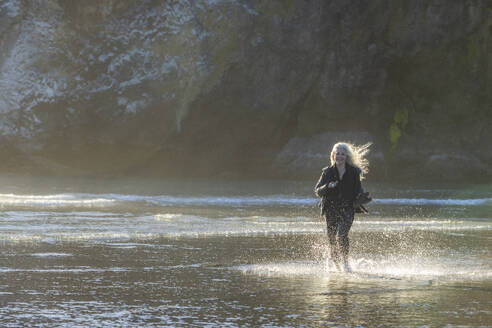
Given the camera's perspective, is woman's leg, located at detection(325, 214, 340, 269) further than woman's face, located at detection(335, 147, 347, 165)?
No

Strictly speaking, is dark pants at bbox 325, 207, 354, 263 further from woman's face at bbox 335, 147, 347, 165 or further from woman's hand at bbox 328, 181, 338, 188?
woman's face at bbox 335, 147, 347, 165

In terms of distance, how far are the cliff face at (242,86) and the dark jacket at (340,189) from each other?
21.7m

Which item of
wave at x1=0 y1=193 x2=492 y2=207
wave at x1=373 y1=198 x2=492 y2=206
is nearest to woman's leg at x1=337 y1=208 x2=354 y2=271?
wave at x1=0 y1=193 x2=492 y2=207

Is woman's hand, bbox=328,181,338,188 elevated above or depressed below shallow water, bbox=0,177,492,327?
above

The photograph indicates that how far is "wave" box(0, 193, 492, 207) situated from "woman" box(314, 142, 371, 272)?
9.49 meters

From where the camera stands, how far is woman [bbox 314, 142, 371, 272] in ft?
28.3

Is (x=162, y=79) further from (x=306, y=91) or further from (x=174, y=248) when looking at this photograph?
(x=174, y=248)

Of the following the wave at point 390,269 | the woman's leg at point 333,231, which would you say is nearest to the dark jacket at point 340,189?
the woman's leg at point 333,231

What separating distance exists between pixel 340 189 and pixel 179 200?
1130 centimetres

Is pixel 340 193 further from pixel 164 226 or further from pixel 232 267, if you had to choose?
pixel 164 226

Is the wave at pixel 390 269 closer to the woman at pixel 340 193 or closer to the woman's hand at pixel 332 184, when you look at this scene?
the woman at pixel 340 193

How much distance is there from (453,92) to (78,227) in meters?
23.6

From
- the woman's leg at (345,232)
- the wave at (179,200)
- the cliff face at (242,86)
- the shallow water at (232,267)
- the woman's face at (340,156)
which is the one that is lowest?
the shallow water at (232,267)

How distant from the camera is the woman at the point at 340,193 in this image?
8641 millimetres
